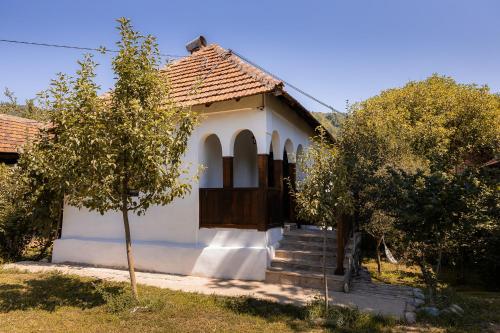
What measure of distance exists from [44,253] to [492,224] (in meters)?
12.9

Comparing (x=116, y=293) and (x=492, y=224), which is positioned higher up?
(x=492, y=224)

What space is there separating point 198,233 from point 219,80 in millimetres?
4331

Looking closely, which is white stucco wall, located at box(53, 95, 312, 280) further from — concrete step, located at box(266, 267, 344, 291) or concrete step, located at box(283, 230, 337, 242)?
concrete step, located at box(283, 230, 337, 242)

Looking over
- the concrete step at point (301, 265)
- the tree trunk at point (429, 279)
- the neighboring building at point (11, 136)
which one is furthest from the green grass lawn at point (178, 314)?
the neighboring building at point (11, 136)

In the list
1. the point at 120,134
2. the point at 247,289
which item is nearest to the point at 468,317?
the point at 247,289

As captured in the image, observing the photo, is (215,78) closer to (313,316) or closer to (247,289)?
(247,289)

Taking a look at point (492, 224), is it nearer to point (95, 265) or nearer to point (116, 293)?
point (116, 293)

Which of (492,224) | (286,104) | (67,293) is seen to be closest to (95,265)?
(67,293)

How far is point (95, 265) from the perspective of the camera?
34.2 feet

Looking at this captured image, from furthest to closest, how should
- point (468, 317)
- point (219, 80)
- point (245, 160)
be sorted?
point (245, 160) → point (219, 80) → point (468, 317)

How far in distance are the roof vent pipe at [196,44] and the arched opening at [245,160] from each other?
12.6ft

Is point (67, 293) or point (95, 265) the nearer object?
point (67, 293)

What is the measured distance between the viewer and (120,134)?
6.00 meters

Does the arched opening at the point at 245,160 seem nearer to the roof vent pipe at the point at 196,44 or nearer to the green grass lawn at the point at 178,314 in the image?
the roof vent pipe at the point at 196,44
